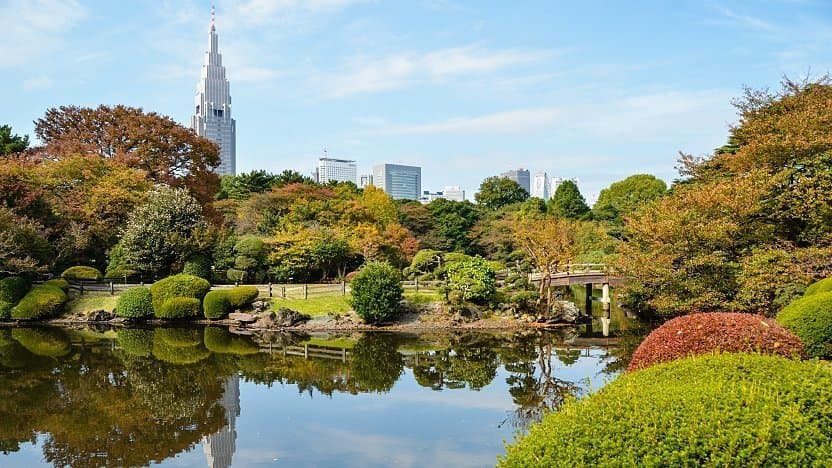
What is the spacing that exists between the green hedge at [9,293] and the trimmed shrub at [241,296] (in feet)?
24.5

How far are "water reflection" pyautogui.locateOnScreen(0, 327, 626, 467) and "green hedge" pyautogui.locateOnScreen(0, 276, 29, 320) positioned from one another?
6.29 feet

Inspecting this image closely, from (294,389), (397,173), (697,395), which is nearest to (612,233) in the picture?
(294,389)

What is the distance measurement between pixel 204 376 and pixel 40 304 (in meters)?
11.4

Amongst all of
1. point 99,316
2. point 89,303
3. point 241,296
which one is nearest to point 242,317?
point 241,296

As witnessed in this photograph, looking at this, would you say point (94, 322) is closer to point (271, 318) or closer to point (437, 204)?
point (271, 318)

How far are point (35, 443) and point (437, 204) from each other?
3481cm

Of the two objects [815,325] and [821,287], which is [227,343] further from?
[821,287]

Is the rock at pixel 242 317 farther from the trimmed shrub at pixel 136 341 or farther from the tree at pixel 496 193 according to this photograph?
the tree at pixel 496 193

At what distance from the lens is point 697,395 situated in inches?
163

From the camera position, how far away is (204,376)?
13.3 meters

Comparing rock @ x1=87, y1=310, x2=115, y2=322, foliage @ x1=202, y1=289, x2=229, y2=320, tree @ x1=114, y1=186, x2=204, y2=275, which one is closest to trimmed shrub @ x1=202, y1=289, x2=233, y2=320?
foliage @ x1=202, y1=289, x2=229, y2=320

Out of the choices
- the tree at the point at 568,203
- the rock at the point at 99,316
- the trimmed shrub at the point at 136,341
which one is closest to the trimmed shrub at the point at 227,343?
the trimmed shrub at the point at 136,341

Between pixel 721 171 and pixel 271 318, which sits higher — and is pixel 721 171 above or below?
above

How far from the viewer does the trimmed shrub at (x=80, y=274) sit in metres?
23.7
